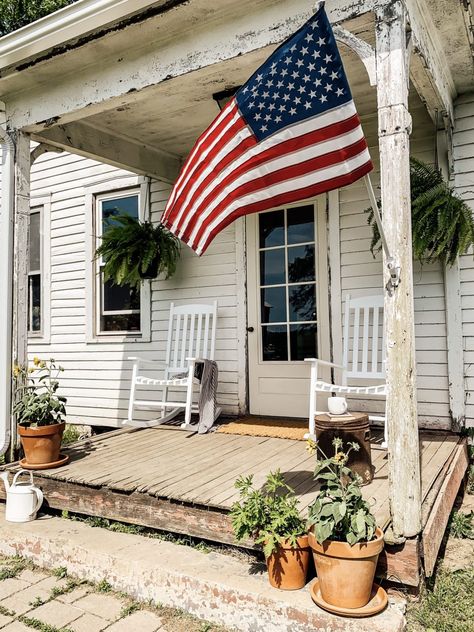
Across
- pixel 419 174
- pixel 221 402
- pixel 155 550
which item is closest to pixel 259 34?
pixel 419 174

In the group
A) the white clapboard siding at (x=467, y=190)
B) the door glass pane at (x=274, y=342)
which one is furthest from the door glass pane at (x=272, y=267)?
the white clapboard siding at (x=467, y=190)

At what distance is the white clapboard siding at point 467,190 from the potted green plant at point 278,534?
2204 millimetres

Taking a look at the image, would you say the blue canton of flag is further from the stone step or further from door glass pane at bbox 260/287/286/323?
door glass pane at bbox 260/287/286/323

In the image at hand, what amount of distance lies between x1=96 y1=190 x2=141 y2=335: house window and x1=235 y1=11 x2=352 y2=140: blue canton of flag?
3470 millimetres

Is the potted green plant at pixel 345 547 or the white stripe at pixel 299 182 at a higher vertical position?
the white stripe at pixel 299 182

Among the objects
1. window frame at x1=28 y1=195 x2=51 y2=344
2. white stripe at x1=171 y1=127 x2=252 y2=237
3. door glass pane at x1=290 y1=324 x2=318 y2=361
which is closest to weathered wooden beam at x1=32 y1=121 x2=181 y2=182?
window frame at x1=28 y1=195 x2=51 y2=344

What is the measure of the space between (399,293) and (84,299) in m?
4.26

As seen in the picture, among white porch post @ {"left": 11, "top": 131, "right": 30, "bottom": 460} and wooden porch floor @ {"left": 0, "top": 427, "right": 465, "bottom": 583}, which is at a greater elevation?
white porch post @ {"left": 11, "top": 131, "right": 30, "bottom": 460}

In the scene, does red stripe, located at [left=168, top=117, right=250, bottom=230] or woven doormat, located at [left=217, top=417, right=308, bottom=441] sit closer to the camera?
red stripe, located at [left=168, top=117, right=250, bottom=230]

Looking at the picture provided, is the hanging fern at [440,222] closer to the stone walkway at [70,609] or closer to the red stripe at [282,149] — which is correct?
the red stripe at [282,149]

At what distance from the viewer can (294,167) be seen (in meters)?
2.10

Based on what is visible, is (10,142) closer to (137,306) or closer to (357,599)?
(137,306)

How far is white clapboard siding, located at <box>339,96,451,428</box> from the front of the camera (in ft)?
12.8

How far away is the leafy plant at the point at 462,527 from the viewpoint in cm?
280
